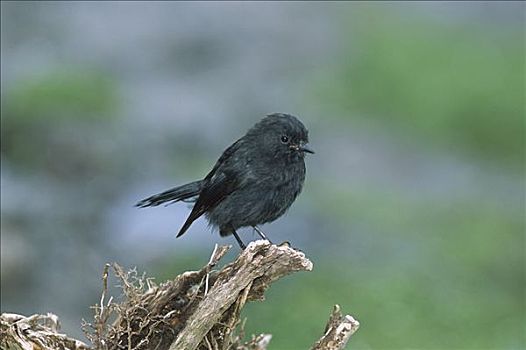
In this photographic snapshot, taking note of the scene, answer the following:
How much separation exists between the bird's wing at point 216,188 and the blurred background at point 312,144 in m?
3.86

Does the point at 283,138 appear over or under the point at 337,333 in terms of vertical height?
over

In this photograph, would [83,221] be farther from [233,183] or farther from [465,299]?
[233,183]

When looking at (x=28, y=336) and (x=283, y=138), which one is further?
(x=283, y=138)

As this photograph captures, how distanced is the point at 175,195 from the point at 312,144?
8753 millimetres

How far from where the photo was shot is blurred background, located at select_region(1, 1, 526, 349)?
37.2 ft

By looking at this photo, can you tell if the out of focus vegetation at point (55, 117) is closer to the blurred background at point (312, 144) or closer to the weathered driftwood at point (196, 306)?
the blurred background at point (312, 144)

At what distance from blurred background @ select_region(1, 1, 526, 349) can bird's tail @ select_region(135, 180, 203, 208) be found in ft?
11.9

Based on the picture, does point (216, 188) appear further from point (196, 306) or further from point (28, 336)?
point (28, 336)

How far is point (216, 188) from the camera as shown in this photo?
6.25 meters

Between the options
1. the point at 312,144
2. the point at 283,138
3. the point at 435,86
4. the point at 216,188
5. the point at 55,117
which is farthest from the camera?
the point at 435,86

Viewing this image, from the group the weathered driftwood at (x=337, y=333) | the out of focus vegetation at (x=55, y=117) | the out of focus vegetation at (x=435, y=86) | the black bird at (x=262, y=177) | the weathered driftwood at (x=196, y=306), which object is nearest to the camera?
the weathered driftwood at (x=196, y=306)

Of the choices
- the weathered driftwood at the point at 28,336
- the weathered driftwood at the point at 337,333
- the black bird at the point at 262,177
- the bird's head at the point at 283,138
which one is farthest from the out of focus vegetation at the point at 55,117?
the weathered driftwood at the point at 337,333

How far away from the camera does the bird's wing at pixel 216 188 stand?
6.20 meters

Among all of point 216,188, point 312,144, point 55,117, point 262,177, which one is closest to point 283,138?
point 262,177
